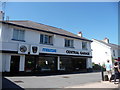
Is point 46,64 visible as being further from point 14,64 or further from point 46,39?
point 14,64

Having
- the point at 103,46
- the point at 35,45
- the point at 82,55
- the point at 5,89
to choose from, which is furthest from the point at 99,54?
the point at 5,89

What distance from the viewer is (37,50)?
16250mm

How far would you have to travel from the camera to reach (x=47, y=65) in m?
18.0

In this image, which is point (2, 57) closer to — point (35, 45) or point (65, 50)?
point (35, 45)

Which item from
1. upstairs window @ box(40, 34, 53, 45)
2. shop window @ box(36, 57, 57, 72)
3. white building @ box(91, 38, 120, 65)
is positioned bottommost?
shop window @ box(36, 57, 57, 72)

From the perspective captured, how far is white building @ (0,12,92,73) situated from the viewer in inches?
565

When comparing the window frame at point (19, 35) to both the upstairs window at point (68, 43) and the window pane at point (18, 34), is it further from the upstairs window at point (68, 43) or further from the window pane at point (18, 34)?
the upstairs window at point (68, 43)

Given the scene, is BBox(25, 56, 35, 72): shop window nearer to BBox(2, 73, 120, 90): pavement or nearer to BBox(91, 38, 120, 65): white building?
BBox(2, 73, 120, 90): pavement

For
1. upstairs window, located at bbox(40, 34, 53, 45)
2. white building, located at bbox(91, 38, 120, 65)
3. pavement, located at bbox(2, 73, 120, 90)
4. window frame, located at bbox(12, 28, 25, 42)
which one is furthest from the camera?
white building, located at bbox(91, 38, 120, 65)

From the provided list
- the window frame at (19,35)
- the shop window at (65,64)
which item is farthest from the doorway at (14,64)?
the shop window at (65,64)

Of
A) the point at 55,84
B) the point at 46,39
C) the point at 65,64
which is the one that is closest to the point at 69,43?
the point at 65,64

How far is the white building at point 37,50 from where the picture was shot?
565 inches

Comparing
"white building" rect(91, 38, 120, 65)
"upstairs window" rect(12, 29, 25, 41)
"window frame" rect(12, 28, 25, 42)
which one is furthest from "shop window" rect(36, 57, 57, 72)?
"white building" rect(91, 38, 120, 65)

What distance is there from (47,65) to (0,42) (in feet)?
23.0
